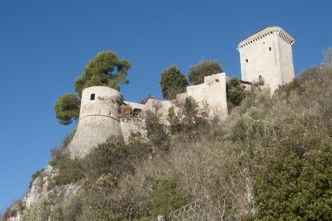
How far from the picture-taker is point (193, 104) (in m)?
31.4

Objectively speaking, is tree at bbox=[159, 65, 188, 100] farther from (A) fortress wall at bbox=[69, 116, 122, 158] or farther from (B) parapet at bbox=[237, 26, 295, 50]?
(A) fortress wall at bbox=[69, 116, 122, 158]

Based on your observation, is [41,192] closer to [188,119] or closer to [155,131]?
[155,131]

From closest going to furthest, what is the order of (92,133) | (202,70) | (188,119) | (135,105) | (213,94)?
(188,119)
(92,133)
(213,94)
(135,105)
(202,70)

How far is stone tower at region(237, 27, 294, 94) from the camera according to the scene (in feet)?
118

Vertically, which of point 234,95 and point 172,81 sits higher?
point 172,81

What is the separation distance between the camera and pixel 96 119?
32.6 m

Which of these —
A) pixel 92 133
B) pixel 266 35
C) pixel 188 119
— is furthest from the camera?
pixel 266 35

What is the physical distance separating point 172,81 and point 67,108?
923 centimetres

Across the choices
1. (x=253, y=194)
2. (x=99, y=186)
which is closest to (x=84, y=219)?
(x=99, y=186)

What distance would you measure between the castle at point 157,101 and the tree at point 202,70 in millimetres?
3029

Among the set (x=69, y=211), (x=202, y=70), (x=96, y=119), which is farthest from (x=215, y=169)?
(x=202, y=70)

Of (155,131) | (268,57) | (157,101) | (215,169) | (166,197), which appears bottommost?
(166,197)

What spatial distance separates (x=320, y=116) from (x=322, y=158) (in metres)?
6.23

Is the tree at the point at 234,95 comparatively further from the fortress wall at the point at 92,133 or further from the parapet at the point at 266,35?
the fortress wall at the point at 92,133
